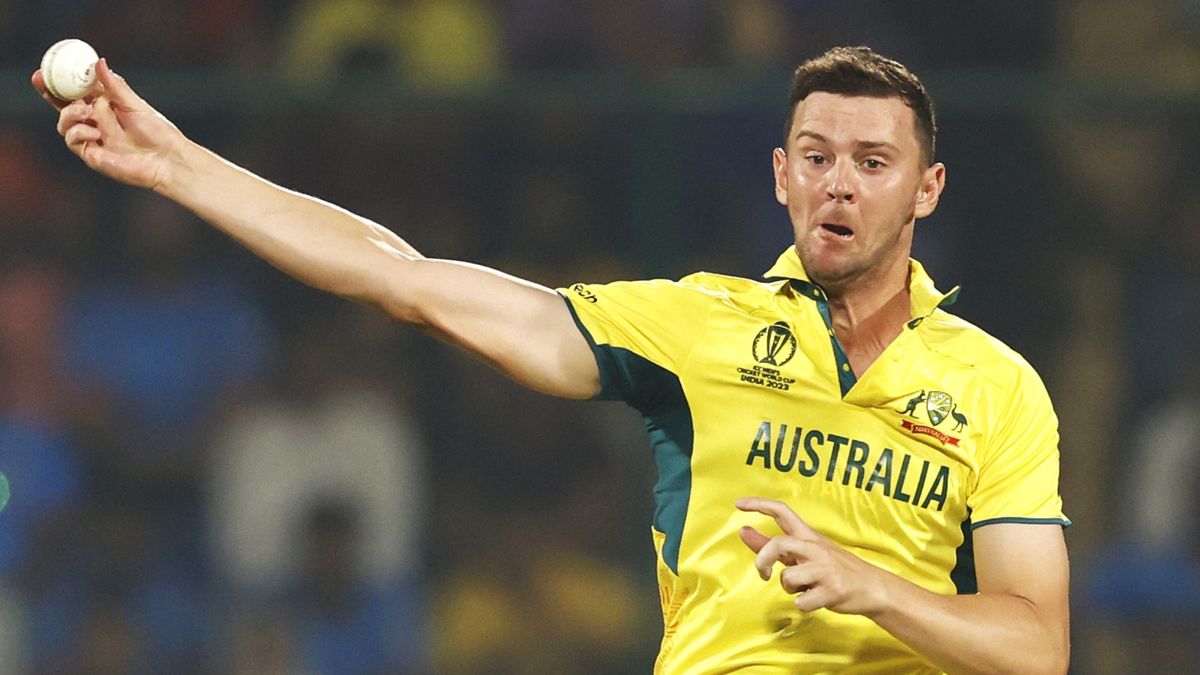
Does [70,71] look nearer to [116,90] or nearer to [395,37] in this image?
[116,90]

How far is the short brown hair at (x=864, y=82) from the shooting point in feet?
13.4

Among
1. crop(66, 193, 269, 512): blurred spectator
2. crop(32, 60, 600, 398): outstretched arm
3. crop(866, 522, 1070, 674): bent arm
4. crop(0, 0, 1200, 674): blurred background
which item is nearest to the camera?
crop(866, 522, 1070, 674): bent arm

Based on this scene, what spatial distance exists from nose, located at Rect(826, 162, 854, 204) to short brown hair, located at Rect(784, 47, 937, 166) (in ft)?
0.58

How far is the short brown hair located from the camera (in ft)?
13.4

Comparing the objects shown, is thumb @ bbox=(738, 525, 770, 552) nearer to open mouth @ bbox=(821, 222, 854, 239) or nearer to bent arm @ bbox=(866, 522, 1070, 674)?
bent arm @ bbox=(866, 522, 1070, 674)

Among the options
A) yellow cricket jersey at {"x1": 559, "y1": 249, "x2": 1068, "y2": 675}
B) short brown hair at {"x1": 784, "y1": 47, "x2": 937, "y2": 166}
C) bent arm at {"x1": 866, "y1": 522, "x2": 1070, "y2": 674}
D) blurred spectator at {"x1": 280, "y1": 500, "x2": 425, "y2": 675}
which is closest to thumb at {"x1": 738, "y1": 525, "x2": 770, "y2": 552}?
bent arm at {"x1": 866, "y1": 522, "x2": 1070, "y2": 674}

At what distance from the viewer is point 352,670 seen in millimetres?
7977

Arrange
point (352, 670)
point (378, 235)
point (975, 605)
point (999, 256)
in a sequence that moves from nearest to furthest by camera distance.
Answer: point (975, 605)
point (378, 235)
point (352, 670)
point (999, 256)

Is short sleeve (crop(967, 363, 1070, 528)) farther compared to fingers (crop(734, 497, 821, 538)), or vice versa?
short sleeve (crop(967, 363, 1070, 528))

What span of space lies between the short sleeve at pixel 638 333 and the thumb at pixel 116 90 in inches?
39.2

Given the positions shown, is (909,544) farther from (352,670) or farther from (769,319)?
(352,670)

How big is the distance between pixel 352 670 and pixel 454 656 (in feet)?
1.48

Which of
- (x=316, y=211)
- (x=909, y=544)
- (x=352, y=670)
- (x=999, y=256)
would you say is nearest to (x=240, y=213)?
(x=316, y=211)

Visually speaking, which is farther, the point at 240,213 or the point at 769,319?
the point at 769,319
